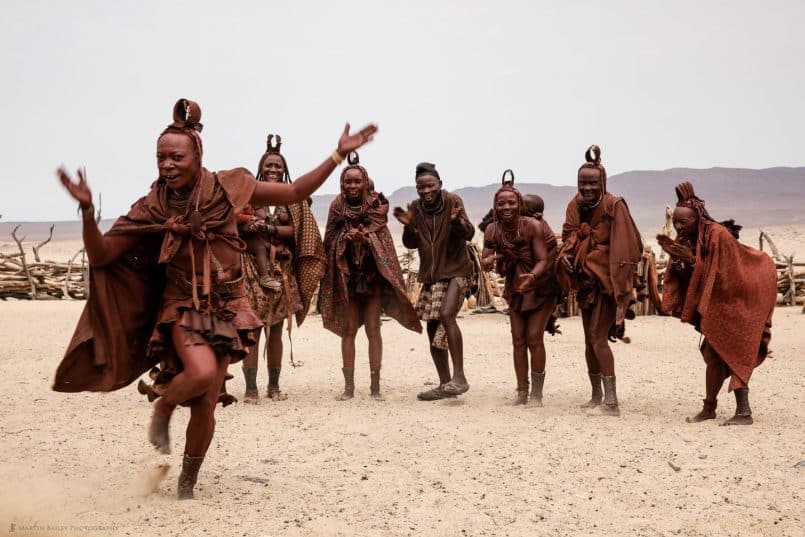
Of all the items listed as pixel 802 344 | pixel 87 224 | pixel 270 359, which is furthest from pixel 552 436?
pixel 802 344

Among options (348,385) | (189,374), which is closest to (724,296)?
(348,385)

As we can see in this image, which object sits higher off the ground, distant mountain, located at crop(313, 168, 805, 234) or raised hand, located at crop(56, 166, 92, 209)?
distant mountain, located at crop(313, 168, 805, 234)

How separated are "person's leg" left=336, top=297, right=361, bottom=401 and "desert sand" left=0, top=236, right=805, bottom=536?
A: 10.8 inches

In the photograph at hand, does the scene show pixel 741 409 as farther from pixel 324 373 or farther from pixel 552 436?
pixel 324 373

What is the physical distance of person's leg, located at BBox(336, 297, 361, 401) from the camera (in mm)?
9352

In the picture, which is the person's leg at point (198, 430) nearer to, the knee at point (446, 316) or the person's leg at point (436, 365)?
the knee at point (446, 316)

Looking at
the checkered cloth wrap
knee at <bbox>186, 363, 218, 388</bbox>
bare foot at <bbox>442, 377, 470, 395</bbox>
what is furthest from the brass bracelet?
bare foot at <bbox>442, 377, 470, 395</bbox>

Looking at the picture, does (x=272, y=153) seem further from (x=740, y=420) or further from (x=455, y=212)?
(x=740, y=420)

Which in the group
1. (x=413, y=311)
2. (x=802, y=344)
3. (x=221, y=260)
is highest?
(x=221, y=260)

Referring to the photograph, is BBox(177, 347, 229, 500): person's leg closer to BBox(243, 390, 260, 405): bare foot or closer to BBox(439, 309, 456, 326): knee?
BBox(243, 390, 260, 405): bare foot

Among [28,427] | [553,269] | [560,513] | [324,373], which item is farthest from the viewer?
[324,373]

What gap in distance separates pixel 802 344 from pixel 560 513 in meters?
8.67

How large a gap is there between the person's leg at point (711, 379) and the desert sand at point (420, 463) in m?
0.13

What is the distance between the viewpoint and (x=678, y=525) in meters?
5.39
